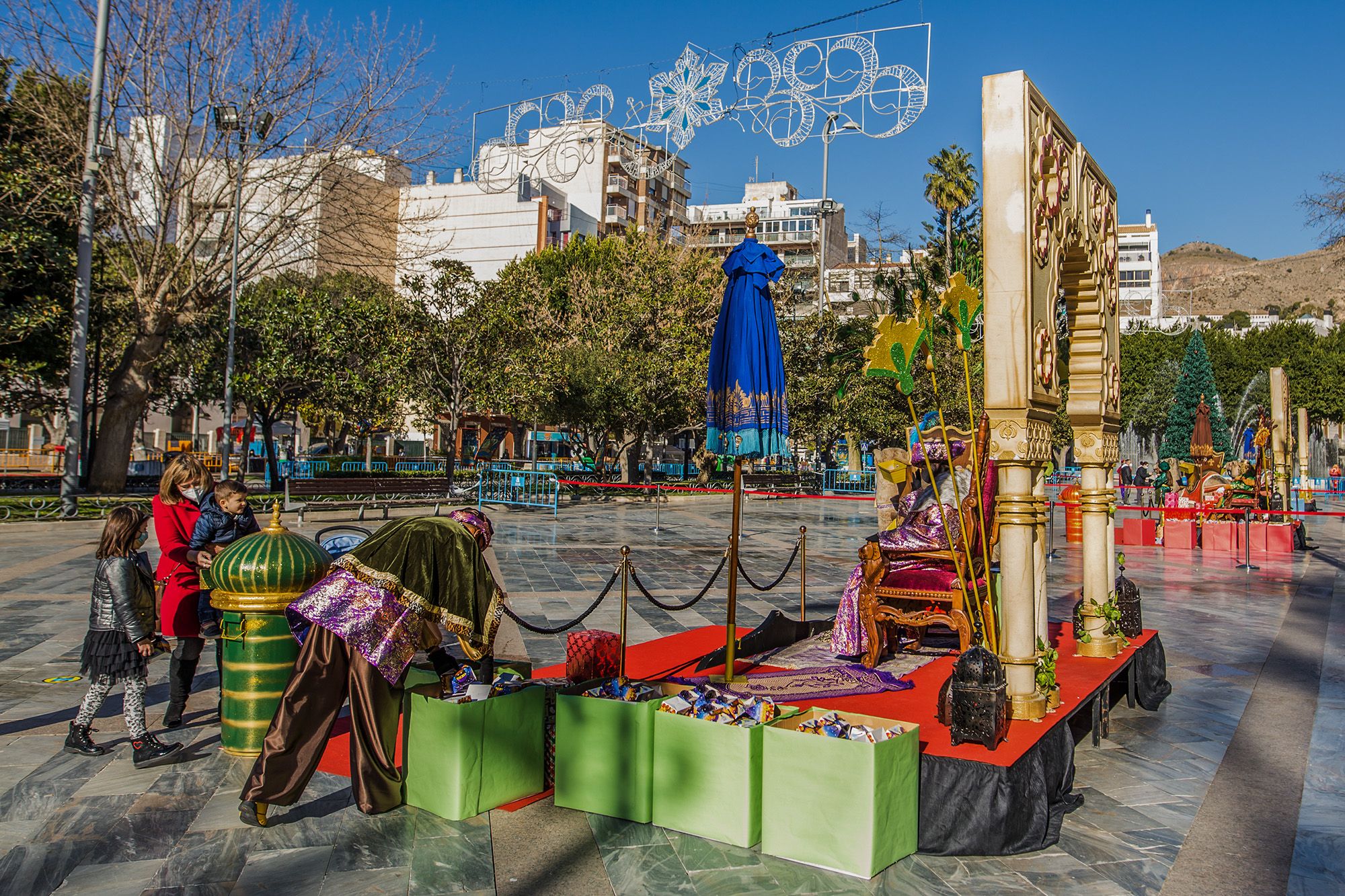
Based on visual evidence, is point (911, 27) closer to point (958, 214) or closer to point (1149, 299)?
point (958, 214)

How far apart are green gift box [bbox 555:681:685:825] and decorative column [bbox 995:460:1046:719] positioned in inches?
72.2

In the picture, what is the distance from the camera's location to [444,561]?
164 inches

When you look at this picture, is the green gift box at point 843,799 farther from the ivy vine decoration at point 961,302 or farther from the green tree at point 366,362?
the green tree at point 366,362

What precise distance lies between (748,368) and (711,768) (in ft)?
7.29

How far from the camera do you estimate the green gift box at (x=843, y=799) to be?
3.48 m

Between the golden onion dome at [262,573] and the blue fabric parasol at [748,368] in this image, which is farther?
the blue fabric parasol at [748,368]

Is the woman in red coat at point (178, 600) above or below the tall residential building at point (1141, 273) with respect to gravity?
below

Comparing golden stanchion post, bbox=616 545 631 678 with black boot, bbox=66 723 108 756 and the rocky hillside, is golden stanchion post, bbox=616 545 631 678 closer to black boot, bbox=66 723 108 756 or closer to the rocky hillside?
black boot, bbox=66 723 108 756

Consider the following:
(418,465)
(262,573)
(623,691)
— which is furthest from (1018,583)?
(418,465)

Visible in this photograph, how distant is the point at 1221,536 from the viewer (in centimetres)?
1744

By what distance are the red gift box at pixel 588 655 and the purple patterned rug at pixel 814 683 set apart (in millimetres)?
426

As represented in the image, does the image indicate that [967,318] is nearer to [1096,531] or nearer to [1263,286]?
[1096,531]

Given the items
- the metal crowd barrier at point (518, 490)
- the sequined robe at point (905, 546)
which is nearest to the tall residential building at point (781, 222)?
the metal crowd barrier at point (518, 490)

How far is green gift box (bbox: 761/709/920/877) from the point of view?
137 inches
